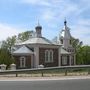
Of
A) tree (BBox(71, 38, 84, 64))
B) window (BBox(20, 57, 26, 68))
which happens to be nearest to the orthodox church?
window (BBox(20, 57, 26, 68))

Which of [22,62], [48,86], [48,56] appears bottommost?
Result: [48,86]

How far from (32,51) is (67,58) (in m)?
15.1

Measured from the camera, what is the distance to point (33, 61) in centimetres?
6469

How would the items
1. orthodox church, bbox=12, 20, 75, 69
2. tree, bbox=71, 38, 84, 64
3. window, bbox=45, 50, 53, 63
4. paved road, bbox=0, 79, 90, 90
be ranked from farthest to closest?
tree, bbox=71, 38, 84, 64, window, bbox=45, 50, 53, 63, orthodox church, bbox=12, 20, 75, 69, paved road, bbox=0, 79, 90, 90

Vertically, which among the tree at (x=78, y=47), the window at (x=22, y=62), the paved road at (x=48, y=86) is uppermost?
the tree at (x=78, y=47)

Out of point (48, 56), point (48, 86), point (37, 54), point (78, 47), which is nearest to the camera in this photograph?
point (48, 86)

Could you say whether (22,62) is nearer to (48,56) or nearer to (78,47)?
(48,56)

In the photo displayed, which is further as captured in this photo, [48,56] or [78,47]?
[78,47]

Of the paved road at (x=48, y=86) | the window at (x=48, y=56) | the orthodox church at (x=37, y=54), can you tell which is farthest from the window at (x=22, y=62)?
the paved road at (x=48, y=86)

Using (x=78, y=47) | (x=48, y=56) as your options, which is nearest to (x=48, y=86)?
(x=48, y=56)

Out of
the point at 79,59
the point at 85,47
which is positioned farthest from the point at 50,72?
the point at 85,47

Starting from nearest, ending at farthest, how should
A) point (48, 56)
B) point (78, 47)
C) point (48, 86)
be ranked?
point (48, 86)
point (48, 56)
point (78, 47)

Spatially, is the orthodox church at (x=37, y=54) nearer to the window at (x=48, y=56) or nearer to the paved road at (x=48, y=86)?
the window at (x=48, y=56)

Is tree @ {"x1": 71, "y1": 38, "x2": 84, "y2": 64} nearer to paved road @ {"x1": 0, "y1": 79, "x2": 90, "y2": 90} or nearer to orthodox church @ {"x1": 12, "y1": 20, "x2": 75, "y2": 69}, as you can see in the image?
orthodox church @ {"x1": 12, "y1": 20, "x2": 75, "y2": 69}
